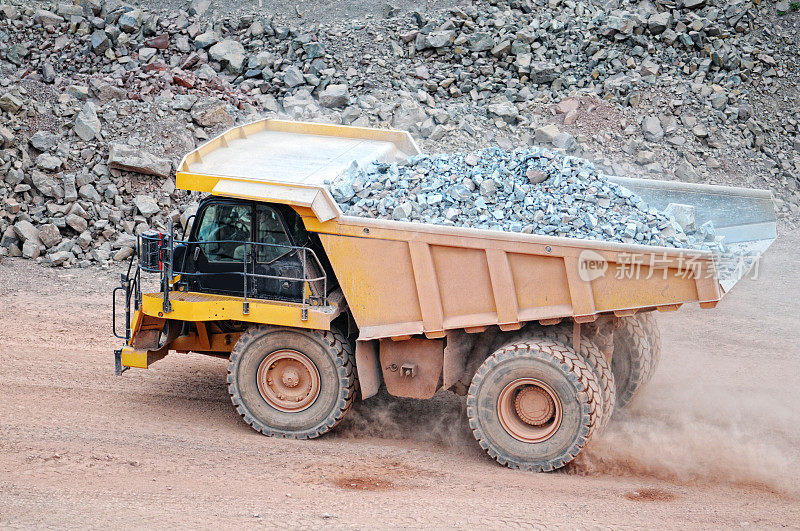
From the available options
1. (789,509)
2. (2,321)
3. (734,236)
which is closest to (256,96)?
(2,321)

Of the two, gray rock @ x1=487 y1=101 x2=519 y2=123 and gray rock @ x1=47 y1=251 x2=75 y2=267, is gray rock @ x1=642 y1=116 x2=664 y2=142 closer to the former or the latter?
gray rock @ x1=487 y1=101 x2=519 y2=123

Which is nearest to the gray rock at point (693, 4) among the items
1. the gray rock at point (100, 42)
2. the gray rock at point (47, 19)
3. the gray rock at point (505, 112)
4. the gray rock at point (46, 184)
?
the gray rock at point (505, 112)

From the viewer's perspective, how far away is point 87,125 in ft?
51.1

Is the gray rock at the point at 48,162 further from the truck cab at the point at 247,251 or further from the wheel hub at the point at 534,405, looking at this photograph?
the wheel hub at the point at 534,405

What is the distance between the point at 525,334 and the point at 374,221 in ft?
5.71

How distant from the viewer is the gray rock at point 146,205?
14664 millimetres

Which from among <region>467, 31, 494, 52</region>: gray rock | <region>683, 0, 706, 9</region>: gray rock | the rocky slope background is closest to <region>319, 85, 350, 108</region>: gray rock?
the rocky slope background

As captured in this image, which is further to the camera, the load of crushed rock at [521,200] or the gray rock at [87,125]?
the gray rock at [87,125]

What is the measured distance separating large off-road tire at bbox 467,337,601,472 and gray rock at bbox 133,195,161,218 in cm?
855

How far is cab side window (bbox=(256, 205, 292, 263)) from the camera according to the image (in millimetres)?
8242

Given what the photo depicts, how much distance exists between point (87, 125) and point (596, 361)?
36.8ft

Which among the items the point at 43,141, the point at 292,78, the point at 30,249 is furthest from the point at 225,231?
the point at 292,78

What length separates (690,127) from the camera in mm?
17672

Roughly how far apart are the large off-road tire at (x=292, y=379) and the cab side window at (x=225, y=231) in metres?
0.80
